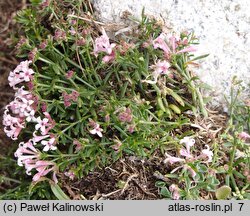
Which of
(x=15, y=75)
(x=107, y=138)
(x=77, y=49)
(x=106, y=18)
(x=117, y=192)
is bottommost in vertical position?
(x=117, y=192)

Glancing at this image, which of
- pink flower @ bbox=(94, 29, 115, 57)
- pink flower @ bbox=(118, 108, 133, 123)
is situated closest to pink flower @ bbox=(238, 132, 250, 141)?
pink flower @ bbox=(118, 108, 133, 123)

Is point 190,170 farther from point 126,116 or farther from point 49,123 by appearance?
point 49,123

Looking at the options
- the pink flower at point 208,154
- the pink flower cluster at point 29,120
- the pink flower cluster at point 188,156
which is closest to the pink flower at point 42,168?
the pink flower cluster at point 29,120

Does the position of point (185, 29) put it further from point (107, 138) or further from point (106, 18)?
point (107, 138)

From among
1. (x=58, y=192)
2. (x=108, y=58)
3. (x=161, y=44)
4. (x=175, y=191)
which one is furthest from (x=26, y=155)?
(x=161, y=44)

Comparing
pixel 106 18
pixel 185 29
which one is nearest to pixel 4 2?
pixel 106 18

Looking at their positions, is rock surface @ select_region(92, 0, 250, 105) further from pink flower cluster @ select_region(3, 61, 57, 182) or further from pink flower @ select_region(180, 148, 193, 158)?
pink flower cluster @ select_region(3, 61, 57, 182)
